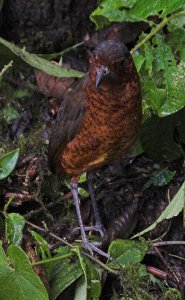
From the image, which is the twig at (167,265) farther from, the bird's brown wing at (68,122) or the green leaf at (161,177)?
the bird's brown wing at (68,122)

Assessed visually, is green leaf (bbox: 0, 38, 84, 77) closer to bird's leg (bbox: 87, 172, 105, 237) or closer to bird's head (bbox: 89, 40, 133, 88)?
bird's leg (bbox: 87, 172, 105, 237)

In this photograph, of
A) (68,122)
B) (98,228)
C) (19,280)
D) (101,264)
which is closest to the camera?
(19,280)

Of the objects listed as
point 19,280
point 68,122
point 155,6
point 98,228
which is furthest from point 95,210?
point 155,6

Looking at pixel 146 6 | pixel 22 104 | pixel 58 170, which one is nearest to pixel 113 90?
pixel 58 170

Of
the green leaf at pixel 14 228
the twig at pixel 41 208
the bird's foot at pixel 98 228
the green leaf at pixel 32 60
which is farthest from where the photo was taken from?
the green leaf at pixel 32 60

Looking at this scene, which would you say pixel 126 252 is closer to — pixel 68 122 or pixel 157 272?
pixel 157 272

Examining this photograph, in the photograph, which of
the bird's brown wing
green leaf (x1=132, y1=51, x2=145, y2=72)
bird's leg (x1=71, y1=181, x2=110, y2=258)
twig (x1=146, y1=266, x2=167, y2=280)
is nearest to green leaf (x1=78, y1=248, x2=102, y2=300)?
bird's leg (x1=71, y1=181, x2=110, y2=258)

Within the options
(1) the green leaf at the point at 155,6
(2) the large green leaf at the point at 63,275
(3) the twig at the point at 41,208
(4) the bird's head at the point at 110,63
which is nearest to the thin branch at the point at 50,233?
(2) the large green leaf at the point at 63,275
